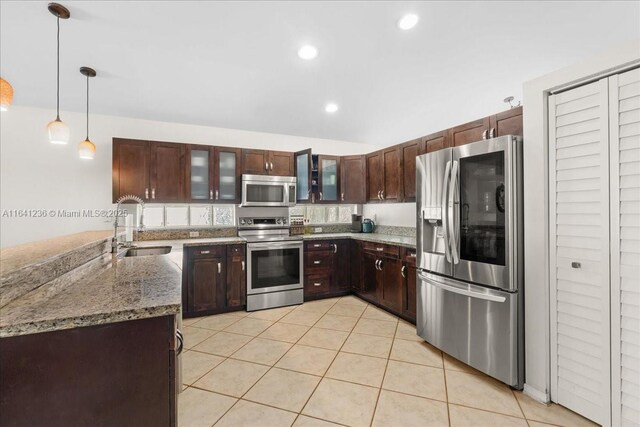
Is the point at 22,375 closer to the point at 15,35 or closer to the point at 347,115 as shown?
the point at 15,35

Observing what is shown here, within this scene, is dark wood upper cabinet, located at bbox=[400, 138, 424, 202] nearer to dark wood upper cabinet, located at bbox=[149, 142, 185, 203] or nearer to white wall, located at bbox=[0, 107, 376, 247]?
dark wood upper cabinet, located at bbox=[149, 142, 185, 203]

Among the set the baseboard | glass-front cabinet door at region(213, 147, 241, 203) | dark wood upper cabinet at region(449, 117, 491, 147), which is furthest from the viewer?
glass-front cabinet door at region(213, 147, 241, 203)

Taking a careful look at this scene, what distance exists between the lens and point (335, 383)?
206 centimetres

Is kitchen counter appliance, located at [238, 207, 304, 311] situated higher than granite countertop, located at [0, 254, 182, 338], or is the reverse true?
granite countertop, located at [0, 254, 182, 338]

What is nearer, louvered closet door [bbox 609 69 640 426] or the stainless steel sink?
louvered closet door [bbox 609 69 640 426]

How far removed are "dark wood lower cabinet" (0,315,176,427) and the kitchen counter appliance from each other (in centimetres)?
256

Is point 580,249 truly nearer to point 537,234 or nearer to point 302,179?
point 537,234

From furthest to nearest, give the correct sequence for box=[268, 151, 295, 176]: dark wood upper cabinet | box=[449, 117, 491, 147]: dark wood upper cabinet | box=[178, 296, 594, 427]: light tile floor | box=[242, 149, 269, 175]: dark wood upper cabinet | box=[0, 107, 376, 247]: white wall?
box=[268, 151, 295, 176]: dark wood upper cabinet → box=[242, 149, 269, 175]: dark wood upper cabinet → box=[0, 107, 376, 247]: white wall → box=[449, 117, 491, 147]: dark wood upper cabinet → box=[178, 296, 594, 427]: light tile floor

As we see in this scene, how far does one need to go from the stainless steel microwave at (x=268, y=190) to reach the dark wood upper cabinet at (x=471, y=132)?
217 centimetres

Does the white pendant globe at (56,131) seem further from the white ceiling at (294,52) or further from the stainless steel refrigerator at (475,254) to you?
the stainless steel refrigerator at (475,254)

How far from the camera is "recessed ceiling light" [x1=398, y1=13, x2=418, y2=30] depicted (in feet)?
6.40

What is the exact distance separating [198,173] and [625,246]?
158 inches

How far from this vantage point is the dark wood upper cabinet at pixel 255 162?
154 inches

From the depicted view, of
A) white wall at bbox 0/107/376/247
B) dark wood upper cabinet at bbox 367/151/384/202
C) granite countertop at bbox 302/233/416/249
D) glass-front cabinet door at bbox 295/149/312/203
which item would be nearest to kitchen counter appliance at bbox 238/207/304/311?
granite countertop at bbox 302/233/416/249
